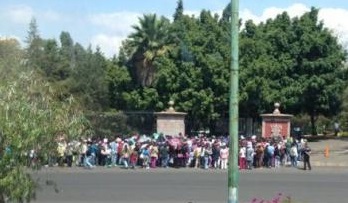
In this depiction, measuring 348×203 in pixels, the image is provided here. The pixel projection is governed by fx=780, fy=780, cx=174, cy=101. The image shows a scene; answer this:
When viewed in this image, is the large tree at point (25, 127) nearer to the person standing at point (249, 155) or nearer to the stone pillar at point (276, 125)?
the person standing at point (249, 155)

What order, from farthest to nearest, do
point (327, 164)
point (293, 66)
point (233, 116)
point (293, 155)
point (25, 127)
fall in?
1. point (293, 66)
2. point (327, 164)
3. point (293, 155)
4. point (25, 127)
5. point (233, 116)

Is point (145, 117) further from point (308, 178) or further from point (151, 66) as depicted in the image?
point (308, 178)

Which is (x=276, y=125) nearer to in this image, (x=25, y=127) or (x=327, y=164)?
(x=327, y=164)

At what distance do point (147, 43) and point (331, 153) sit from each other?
22717mm

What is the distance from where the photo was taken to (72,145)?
41.5ft

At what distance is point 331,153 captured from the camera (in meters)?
47.0

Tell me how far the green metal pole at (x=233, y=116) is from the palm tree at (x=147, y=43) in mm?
53375

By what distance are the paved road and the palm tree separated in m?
28.6

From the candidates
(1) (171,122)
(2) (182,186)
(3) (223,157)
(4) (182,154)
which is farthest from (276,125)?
(2) (182,186)

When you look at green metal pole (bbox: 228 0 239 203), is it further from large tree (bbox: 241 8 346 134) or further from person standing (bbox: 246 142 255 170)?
large tree (bbox: 241 8 346 134)

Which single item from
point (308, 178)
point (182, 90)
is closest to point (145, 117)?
point (182, 90)

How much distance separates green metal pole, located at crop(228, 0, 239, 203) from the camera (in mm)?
9523

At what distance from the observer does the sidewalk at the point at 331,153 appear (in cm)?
3978

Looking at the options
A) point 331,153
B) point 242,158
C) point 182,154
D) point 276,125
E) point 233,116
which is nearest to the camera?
point 233,116
